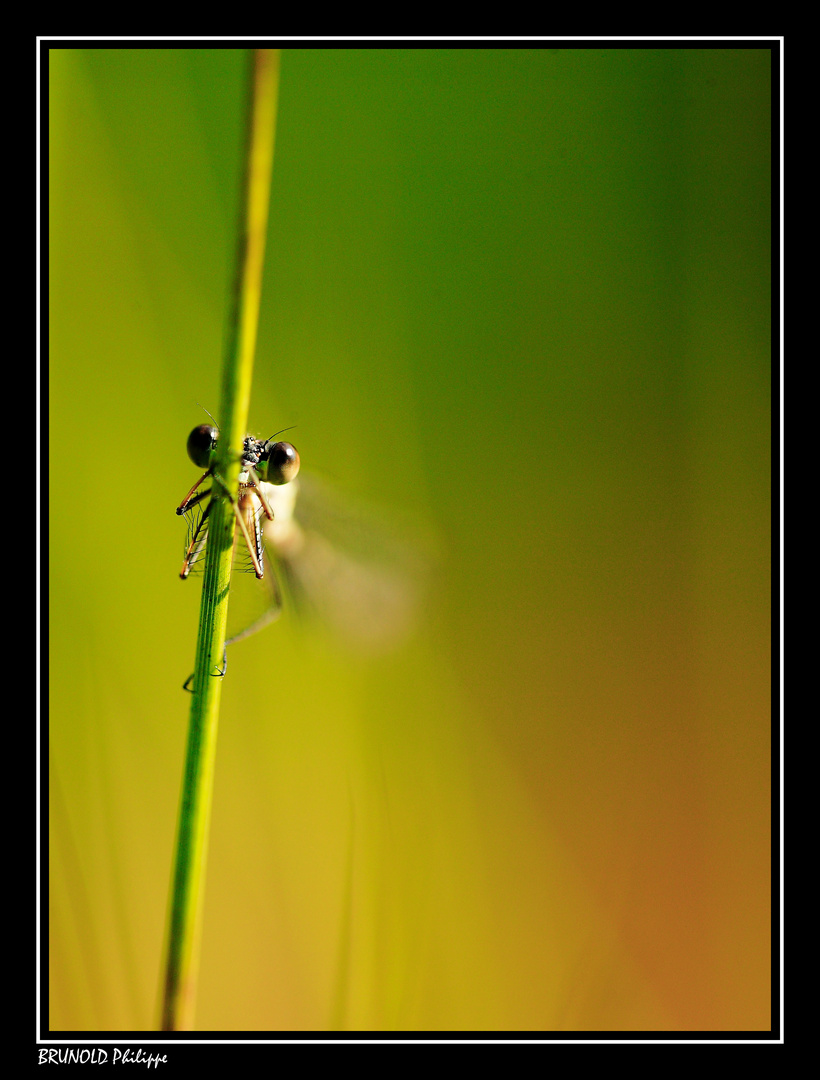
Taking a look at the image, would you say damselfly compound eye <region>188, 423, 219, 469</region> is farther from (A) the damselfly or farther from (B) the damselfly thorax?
(A) the damselfly

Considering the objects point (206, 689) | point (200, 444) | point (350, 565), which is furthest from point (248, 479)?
point (350, 565)

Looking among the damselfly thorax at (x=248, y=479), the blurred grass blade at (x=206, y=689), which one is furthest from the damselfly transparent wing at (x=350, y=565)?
the blurred grass blade at (x=206, y=689)

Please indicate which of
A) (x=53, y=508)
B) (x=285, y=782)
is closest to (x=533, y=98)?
(x=53, y=508)

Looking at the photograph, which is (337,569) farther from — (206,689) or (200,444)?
(206,689)

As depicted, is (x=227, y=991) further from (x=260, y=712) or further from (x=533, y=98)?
(x=533, y=98)

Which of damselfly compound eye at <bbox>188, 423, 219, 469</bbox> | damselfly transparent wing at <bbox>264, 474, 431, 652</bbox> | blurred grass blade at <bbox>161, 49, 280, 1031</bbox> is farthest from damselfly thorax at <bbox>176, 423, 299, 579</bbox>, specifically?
damselfly transparent wing at <bbox>264, 474, 431, 652</bbox>

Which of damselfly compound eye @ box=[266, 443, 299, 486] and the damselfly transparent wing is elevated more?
damselfly compound eye @ box=[266, 443, 299, 486]

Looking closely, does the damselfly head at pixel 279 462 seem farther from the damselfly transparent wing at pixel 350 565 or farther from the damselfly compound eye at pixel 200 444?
the damselfly transparent wing at pixel 350 565
